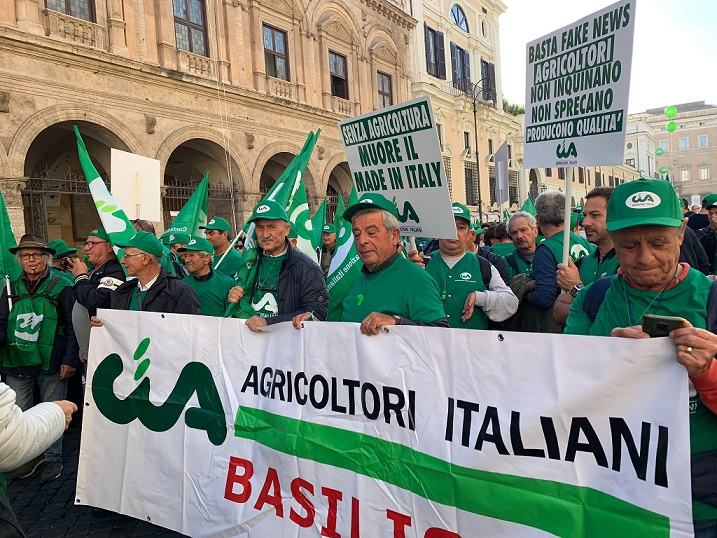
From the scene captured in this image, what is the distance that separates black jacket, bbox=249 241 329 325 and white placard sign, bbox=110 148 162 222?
3.24m

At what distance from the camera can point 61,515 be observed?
3.98 m

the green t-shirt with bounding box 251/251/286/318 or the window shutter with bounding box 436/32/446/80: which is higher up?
the window shutter with bounding box 436/32/446/80

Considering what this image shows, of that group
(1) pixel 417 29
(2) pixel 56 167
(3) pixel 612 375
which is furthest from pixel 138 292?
(1) pixel 417 29

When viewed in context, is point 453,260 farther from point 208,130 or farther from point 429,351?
point 208,130

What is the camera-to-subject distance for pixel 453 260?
3.96 metres

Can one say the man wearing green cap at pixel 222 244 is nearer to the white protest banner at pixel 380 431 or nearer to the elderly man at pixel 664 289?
the white protest banner at pixel 380 431

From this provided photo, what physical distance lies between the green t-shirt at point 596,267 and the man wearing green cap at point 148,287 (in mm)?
2730

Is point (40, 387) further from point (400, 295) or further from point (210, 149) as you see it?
point (210, 149)

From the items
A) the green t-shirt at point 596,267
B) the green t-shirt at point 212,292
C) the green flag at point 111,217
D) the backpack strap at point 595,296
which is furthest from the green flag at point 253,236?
the backpack strap at point 595,296

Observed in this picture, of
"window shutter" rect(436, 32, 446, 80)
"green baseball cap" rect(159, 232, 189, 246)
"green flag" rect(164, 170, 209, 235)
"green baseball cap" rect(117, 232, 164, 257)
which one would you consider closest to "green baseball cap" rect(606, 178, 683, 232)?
"green baseball cap" rect(117, 232, 164, 257)

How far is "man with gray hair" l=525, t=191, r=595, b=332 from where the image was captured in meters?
3.81

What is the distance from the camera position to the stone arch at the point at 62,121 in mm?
11172

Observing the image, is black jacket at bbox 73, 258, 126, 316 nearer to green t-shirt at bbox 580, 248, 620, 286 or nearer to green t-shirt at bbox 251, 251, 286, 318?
green t-shirt at bbox 251, 251, 286, 318

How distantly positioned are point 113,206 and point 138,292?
2.91 ft
